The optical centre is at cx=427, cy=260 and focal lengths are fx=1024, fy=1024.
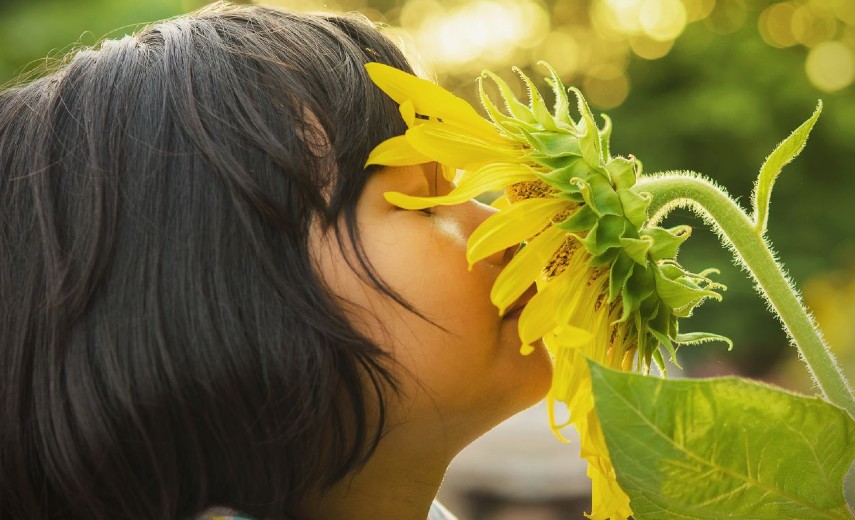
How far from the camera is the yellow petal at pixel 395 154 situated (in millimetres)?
765

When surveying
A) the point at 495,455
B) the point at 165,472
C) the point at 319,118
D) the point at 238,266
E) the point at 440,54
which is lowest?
the point at 495,455

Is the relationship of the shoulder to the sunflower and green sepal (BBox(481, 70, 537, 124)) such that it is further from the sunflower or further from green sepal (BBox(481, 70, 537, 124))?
green sepal (BBox(481, 70, 537, 124))

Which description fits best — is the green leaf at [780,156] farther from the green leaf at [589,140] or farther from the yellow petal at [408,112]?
the yellow petal at [408,112]

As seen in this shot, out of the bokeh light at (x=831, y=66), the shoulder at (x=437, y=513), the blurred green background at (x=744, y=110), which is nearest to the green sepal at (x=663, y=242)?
the shoulder at (x=437, y=513)

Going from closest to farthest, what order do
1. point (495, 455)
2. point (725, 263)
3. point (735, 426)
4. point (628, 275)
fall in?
point (735, 426), point (628, 275), point (495, 455), point (725, 263)

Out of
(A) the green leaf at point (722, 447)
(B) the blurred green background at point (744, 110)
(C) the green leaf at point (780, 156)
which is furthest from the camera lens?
(B) the blurred green background at point (744, 110)

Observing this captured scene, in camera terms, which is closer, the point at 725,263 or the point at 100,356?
the point at 100,356

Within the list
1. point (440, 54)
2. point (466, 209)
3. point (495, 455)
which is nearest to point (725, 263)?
point (440, 54)

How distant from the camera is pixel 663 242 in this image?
0.72 meters

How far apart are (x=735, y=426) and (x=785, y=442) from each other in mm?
35

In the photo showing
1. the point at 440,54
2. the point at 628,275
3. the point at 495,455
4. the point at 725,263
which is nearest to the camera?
the point at 628,275

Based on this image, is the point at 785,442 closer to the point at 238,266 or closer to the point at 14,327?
the point at 238,266

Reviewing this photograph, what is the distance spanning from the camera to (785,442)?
616mm

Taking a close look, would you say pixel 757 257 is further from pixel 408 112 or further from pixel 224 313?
pixel 224 313
